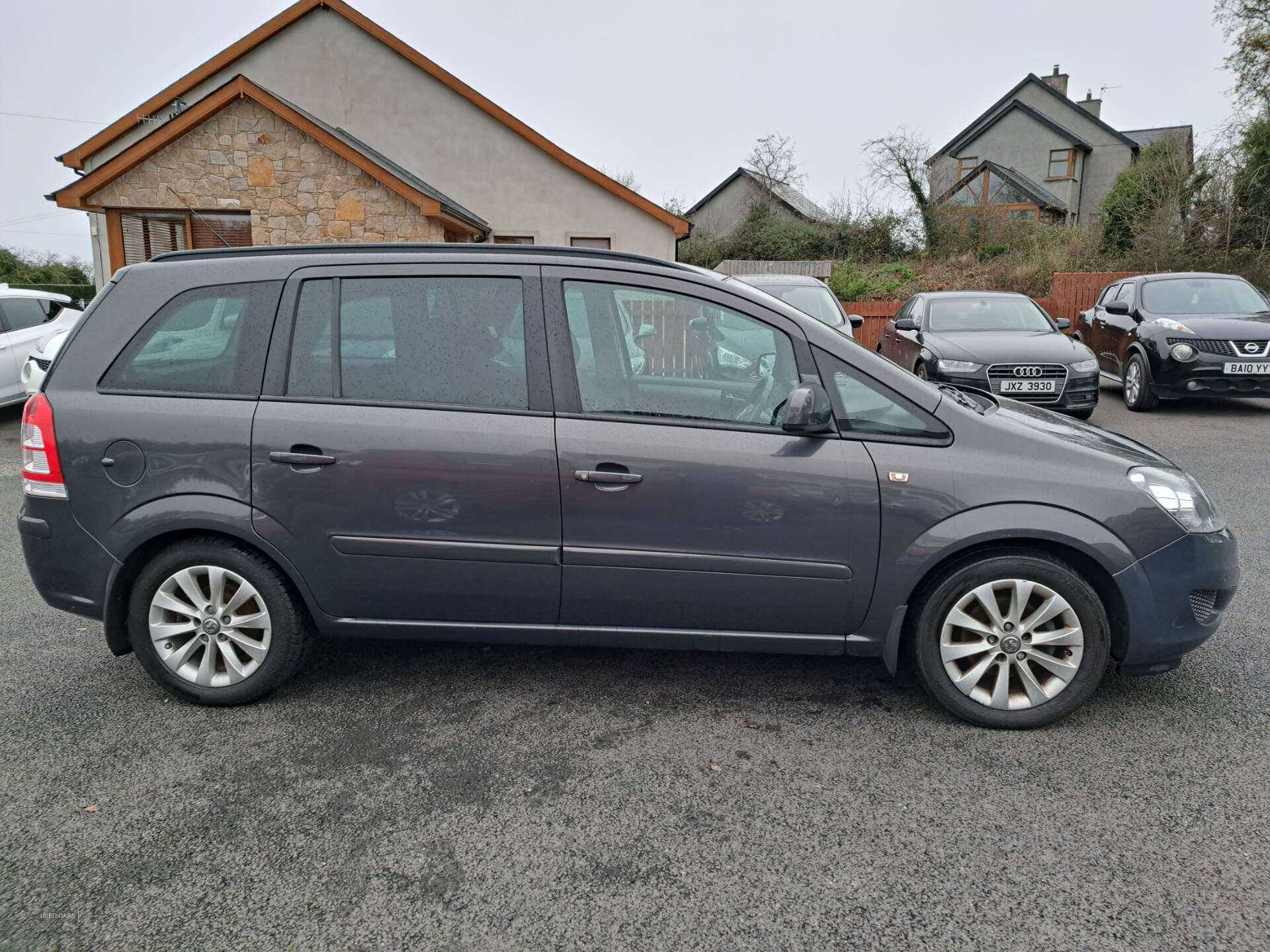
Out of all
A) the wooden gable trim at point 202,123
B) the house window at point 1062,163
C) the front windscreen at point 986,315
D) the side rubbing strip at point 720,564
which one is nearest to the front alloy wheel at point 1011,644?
the side rubbing strip at point 720,564

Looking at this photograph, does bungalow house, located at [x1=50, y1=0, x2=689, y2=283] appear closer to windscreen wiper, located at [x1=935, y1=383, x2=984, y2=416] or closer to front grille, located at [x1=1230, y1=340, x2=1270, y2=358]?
front grille, located at [x1=1230, y1=340, x2=1270, y2=358]

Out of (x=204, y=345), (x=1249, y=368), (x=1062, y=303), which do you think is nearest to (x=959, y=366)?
(x=1249, y=368)

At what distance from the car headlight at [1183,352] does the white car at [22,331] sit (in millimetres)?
13539

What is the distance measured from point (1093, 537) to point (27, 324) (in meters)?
12.8

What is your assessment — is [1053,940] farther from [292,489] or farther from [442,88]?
[442,88]

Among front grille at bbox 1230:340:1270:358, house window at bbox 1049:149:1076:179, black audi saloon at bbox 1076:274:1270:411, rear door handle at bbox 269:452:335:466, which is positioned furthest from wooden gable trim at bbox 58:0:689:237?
house window at bbox 1049:149:1076:179

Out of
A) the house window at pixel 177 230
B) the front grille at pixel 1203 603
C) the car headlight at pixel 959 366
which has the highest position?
the house window at pixel 177 230

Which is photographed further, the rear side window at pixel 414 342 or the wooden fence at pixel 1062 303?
the wooden fence at pixel 1062 303

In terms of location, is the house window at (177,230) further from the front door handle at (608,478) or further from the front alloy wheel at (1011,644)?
the front alloy wheel at (1011,644)

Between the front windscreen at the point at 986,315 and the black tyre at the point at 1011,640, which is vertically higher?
the front windscreen at the point at 986,315

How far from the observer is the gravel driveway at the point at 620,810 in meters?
2.31

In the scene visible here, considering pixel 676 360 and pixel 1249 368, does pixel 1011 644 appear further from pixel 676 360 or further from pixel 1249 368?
pixel 1249 368

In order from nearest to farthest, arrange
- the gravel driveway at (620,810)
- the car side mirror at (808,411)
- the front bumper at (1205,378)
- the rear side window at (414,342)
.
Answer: the gravel driveway at (620,810)
the car side mirror at (808,411)
the rear side window at (414,342)
the front bumper at (1205,378)

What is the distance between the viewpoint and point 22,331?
444 inches
